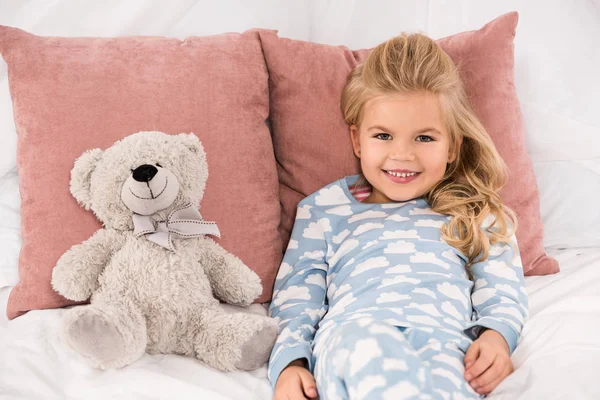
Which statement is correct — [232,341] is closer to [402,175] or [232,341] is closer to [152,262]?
[152,262]

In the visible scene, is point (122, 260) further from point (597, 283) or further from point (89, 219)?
point (597, 283)

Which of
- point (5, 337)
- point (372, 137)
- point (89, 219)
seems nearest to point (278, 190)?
point (372, 137)

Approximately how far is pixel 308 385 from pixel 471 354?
0.91 ft

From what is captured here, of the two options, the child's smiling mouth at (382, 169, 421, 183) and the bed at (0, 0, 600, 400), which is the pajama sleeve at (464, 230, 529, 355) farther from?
the child's smiling mouth at (382, 169, 421, 183)

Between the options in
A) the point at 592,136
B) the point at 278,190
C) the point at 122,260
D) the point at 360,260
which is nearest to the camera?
the point at 122,260

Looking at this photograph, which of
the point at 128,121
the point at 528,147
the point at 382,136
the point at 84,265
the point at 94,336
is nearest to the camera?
the point at 94,336

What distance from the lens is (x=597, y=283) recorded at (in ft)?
3.95

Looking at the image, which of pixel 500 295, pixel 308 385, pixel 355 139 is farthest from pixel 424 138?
pixel 308 385

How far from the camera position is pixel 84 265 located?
39.9 inches

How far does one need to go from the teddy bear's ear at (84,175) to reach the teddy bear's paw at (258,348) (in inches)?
15.1

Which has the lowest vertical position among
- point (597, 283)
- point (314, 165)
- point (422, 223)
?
point (597, 283)

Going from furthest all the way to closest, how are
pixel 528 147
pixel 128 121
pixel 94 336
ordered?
pixel 528 147 → pixel 128 121 → pixel 94 336

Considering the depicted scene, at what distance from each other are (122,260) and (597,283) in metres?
0.94

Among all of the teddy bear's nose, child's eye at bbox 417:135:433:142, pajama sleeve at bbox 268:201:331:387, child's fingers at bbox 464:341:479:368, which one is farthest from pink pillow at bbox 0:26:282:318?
child's fingers at bbox 464:341:479:368
